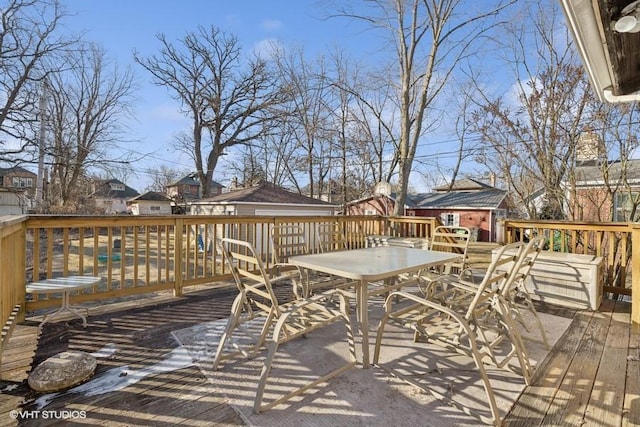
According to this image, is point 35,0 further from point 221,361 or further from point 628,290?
point 628,290

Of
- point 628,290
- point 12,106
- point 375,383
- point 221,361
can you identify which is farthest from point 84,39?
point 628,290

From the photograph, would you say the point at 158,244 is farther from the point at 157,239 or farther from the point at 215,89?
the point at 215,89

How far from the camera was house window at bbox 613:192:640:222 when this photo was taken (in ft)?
18.3

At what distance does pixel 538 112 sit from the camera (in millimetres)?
6789

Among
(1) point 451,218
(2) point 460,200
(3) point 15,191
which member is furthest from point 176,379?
(2) point 460,200

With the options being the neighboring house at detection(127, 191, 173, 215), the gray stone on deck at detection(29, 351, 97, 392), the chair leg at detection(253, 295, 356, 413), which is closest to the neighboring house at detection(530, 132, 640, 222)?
the chair leg at detection(253, 295, 356, 413)

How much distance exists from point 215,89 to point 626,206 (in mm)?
18905

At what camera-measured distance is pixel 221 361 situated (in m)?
2.38

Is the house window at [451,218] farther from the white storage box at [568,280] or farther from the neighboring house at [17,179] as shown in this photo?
the neighboring house at [17,179]

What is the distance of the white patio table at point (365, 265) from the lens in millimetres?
2227

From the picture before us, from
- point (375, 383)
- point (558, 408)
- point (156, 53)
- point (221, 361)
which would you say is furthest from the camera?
point (156, 53)

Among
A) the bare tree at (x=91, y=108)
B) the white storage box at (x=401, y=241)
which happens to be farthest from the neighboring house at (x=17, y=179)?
the white storage box at (x=401, y=241)

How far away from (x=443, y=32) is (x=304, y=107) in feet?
29.1

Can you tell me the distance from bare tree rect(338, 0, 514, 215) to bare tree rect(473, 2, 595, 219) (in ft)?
3.10
